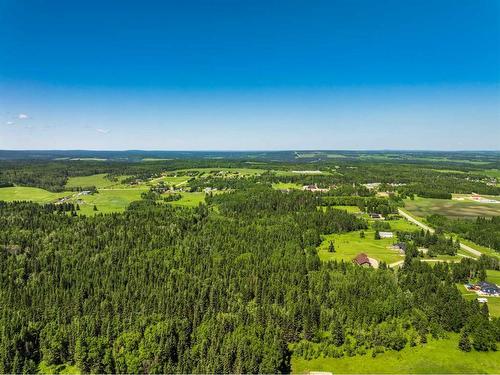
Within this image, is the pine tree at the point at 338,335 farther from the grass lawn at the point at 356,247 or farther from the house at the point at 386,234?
the house at the point at 386,234

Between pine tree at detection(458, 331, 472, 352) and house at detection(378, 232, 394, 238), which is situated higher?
house at detection(378, 232, 394, 238)

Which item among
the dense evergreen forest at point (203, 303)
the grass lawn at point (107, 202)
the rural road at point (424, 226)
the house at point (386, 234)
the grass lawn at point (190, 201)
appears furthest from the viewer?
the grass lawn at point (190, 201)

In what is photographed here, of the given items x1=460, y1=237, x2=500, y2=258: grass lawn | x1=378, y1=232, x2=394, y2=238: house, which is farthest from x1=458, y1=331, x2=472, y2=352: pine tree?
x1=378, y1=232, x2=394, y2=238: house

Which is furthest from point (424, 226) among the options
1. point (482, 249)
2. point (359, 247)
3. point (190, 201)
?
point (190, 201)

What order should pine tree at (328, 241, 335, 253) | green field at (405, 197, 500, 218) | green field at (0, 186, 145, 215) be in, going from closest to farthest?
pine tree at (328, 241, 335, 253) → green field at (405, 197, 500, 218) → green field at (0, 186, 145, 215)

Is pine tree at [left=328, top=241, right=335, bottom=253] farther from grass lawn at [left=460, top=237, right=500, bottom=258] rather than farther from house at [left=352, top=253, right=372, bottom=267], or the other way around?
grass lawn at [left=460, top=237, right=500, bottom=258]

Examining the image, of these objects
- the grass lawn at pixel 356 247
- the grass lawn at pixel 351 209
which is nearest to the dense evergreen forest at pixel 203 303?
the grass lawn at pixel 356 247
